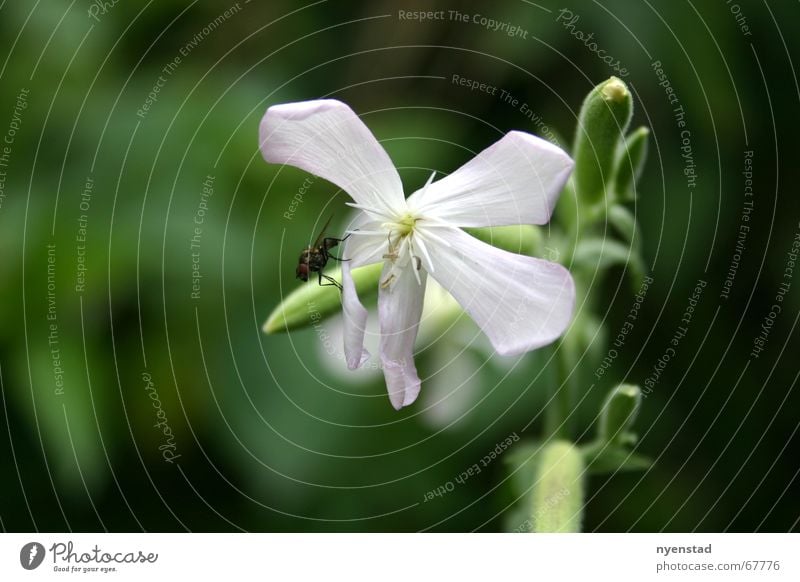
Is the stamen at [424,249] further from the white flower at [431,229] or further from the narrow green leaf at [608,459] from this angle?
the narrow green leaf at [608,459]

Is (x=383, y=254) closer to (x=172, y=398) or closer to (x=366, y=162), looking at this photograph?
(x=366, y=162)

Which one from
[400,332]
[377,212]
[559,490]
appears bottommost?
[559,490]

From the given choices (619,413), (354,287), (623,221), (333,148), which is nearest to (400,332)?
(354,287)

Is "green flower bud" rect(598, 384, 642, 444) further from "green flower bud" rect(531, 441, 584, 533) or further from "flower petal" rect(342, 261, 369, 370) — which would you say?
"flower petal" rect(342, 261, 369, 370)

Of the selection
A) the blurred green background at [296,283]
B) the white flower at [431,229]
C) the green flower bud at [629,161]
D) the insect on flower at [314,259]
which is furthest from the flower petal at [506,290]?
the blurred green background at [296,283]

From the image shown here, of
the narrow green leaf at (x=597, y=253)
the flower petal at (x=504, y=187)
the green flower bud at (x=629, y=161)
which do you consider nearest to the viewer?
the flower petal at (x=504, y=187)

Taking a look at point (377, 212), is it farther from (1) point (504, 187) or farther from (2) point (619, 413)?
(2) point (619, 413)
